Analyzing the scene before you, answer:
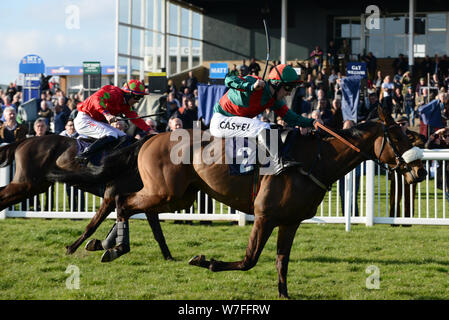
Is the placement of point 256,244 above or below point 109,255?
above

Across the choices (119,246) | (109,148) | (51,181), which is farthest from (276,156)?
(51,181)

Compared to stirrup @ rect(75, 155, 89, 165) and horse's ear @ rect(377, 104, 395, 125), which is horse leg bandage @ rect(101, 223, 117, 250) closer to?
stirrup @ rect(75, 155, 89, 165)

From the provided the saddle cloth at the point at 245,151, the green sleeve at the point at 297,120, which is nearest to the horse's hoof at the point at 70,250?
the saddle cloth at the point at 245,151

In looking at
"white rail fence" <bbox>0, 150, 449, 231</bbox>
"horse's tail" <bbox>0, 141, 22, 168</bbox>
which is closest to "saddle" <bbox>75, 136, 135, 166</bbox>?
"horse's tail" <bbox>0, 141, 22, 168</bbox>

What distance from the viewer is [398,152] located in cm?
548

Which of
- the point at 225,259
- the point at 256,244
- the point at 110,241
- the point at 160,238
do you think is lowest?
the point at 225,259

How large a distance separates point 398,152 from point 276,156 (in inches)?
40.6

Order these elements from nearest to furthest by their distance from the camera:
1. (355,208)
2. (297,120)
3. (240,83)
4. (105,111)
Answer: (240,83) < (297,120) < (105,111) < (355,208)

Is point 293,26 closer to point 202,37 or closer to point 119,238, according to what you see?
point 202,37

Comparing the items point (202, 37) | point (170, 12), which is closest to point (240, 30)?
point (202, 37)

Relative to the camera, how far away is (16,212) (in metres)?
9.77

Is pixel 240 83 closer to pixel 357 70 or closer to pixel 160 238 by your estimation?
pixel 160 238

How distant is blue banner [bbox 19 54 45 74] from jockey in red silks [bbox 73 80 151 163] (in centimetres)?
1157
